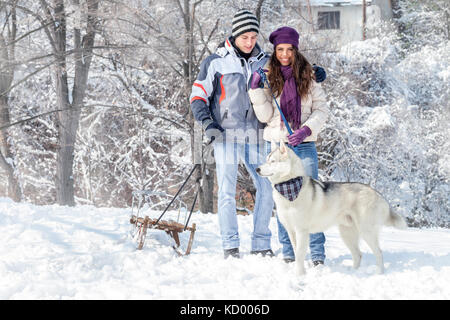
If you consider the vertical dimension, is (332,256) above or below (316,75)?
below

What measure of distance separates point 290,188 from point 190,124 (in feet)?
24.3

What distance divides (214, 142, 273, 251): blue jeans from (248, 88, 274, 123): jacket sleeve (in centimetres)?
32

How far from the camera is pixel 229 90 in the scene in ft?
13.7

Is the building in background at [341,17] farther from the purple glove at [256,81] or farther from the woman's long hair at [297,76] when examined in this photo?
the purple glove at [256,81]

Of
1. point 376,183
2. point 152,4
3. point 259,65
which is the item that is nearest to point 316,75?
point 259,65

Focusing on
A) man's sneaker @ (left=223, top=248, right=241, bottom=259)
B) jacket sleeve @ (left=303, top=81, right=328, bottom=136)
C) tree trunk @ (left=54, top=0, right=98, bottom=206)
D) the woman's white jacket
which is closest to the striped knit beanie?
the woman's white jacket

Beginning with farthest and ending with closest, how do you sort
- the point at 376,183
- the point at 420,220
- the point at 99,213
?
the point at 420,220 → the point at 376,183 → the point at 99,213

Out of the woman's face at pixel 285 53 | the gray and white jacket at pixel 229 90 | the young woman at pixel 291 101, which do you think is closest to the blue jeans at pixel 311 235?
the young woman at pixel 291 101

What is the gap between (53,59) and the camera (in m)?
8.25

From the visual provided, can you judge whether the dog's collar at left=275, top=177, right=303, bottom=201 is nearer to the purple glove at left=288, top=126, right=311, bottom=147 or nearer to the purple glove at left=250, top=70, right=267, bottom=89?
the purple glove at left=288, top=126, right=311, bottom=147

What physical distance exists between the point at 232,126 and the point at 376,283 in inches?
70.8

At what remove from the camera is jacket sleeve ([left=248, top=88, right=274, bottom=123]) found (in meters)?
3.97

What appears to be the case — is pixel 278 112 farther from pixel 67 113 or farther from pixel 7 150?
pixel 7 150
